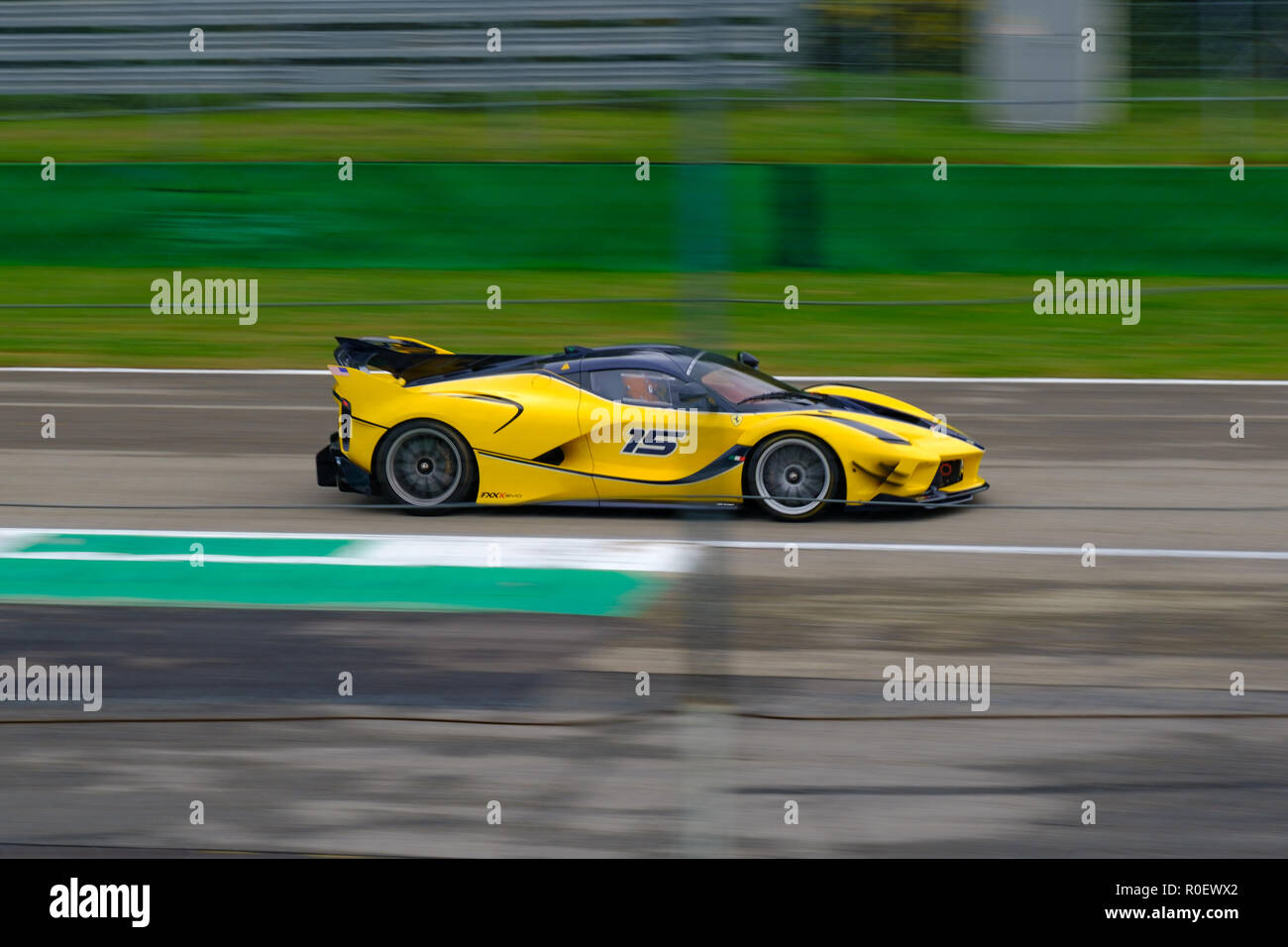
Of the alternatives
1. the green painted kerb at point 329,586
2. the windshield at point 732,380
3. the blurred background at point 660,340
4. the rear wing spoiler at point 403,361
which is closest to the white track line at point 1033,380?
the blurred background at point 660,340

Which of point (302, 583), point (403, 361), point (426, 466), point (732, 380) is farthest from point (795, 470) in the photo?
point (302, 583)

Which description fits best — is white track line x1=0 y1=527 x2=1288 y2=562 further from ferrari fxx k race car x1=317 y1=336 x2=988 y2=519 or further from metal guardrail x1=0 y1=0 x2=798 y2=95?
metal guardrail x1=0 y1=0 x2=798 y2=95

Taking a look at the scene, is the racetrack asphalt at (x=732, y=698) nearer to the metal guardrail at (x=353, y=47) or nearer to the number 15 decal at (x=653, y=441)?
the number 15 decal at (x=653, y=441)

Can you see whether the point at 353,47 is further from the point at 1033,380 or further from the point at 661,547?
the point at 661,547

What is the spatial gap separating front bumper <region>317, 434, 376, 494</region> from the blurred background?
7.6 inches

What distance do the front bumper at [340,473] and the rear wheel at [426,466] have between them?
10 centimetres

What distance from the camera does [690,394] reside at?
7715 millimetres

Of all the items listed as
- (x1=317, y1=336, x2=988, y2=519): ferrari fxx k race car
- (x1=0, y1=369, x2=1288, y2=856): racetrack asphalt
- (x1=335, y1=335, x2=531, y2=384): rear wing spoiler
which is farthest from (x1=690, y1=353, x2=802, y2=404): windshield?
(x1=335, y1=335, x2=531, y2=384): rear wing spoiler

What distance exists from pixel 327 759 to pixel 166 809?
1.73 feet

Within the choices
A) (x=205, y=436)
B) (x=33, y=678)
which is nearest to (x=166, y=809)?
(x=33, y=678)

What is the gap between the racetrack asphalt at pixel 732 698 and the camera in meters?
4.23

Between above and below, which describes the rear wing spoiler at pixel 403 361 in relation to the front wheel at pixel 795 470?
above

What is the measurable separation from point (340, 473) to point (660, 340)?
6.63 meters
